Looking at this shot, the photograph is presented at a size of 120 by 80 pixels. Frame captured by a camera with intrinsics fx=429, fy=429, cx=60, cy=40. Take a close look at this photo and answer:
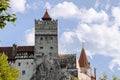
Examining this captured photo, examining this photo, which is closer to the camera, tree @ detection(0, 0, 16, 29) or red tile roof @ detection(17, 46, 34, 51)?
tree @ detection(0, 0, 16, 29)

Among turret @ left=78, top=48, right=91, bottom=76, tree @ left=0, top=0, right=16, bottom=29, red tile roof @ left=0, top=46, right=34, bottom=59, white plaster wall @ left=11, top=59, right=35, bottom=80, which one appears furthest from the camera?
turret @ left=78, top=48, right=91, bottom=76

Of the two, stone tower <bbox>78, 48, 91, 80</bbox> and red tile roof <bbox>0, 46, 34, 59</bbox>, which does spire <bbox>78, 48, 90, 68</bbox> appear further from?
red tile roof <bbox>0, 46, 34, 59</bbox>

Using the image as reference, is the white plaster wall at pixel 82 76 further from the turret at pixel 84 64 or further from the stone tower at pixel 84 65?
the turret at pixel 84 64

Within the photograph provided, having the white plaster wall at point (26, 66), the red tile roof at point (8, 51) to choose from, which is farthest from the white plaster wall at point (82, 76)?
the red tile roof at point (8, 51)

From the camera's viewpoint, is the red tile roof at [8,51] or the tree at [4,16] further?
the red tile roof at [8,51]

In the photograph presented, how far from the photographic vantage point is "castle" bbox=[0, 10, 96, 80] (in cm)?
10169

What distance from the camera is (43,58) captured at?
338 ft

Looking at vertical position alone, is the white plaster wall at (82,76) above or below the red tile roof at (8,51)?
below

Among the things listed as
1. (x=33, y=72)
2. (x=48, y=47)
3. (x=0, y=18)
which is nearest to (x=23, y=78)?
(x=33, y=72)

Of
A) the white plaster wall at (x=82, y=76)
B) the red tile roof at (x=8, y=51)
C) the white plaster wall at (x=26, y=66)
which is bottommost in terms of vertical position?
the white plaster wall at (x=82, y=76)

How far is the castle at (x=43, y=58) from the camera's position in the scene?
101688 millimetres

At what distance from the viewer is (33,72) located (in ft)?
334

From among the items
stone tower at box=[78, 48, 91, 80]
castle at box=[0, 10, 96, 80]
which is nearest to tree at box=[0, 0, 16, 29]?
castle at box=[0, 10, 96, 80]

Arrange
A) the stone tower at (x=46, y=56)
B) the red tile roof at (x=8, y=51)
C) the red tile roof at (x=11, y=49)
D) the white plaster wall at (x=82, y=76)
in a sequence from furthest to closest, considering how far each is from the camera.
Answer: the white plaster wall at (x=82, y=76) < the red tile roof at (x=11, y=49) < the red tile roof at (x=8, y=51) < the stone tower at (x=46, y=56)
